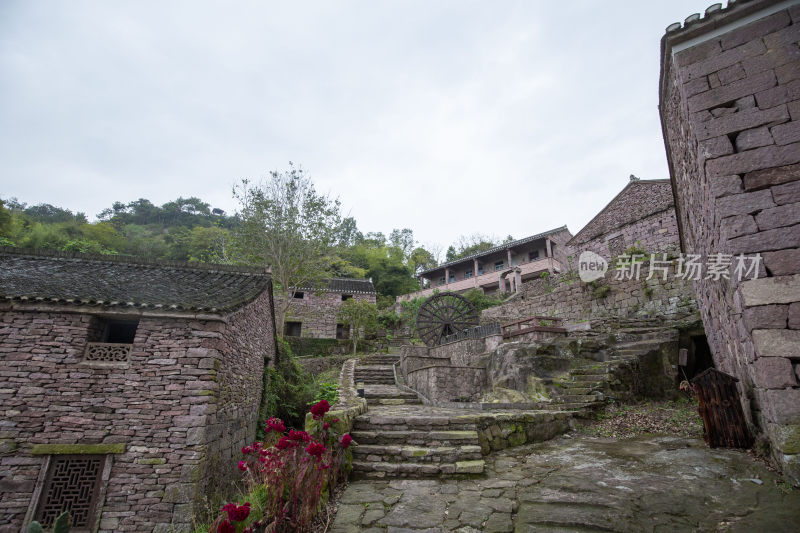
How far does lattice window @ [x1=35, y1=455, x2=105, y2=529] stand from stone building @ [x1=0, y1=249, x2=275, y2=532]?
0.02 meters

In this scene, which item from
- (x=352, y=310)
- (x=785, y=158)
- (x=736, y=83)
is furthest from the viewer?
(x=352, y=310)

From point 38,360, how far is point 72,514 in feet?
8.42

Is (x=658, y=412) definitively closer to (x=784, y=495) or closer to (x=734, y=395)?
(x=734, y=395)

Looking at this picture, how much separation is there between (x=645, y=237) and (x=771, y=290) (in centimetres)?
1394

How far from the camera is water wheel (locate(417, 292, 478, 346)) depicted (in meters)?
16.9

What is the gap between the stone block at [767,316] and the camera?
3.14 meters

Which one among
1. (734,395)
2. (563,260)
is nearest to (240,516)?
(734,395)

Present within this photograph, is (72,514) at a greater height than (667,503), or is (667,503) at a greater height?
(667,503)

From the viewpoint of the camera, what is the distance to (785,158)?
3418mm

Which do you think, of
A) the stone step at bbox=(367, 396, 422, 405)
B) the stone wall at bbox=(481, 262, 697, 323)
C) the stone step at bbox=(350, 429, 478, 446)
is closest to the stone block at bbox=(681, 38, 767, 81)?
the stone step at bbox=(350, 429, 478, 446)

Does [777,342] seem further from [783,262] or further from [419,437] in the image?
[419,437]

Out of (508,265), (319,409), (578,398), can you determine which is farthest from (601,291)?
(319,409)

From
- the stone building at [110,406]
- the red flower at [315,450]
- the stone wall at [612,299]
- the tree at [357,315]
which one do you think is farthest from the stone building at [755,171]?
the tree at [357,315]

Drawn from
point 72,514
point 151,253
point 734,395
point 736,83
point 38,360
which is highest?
point 151,253
